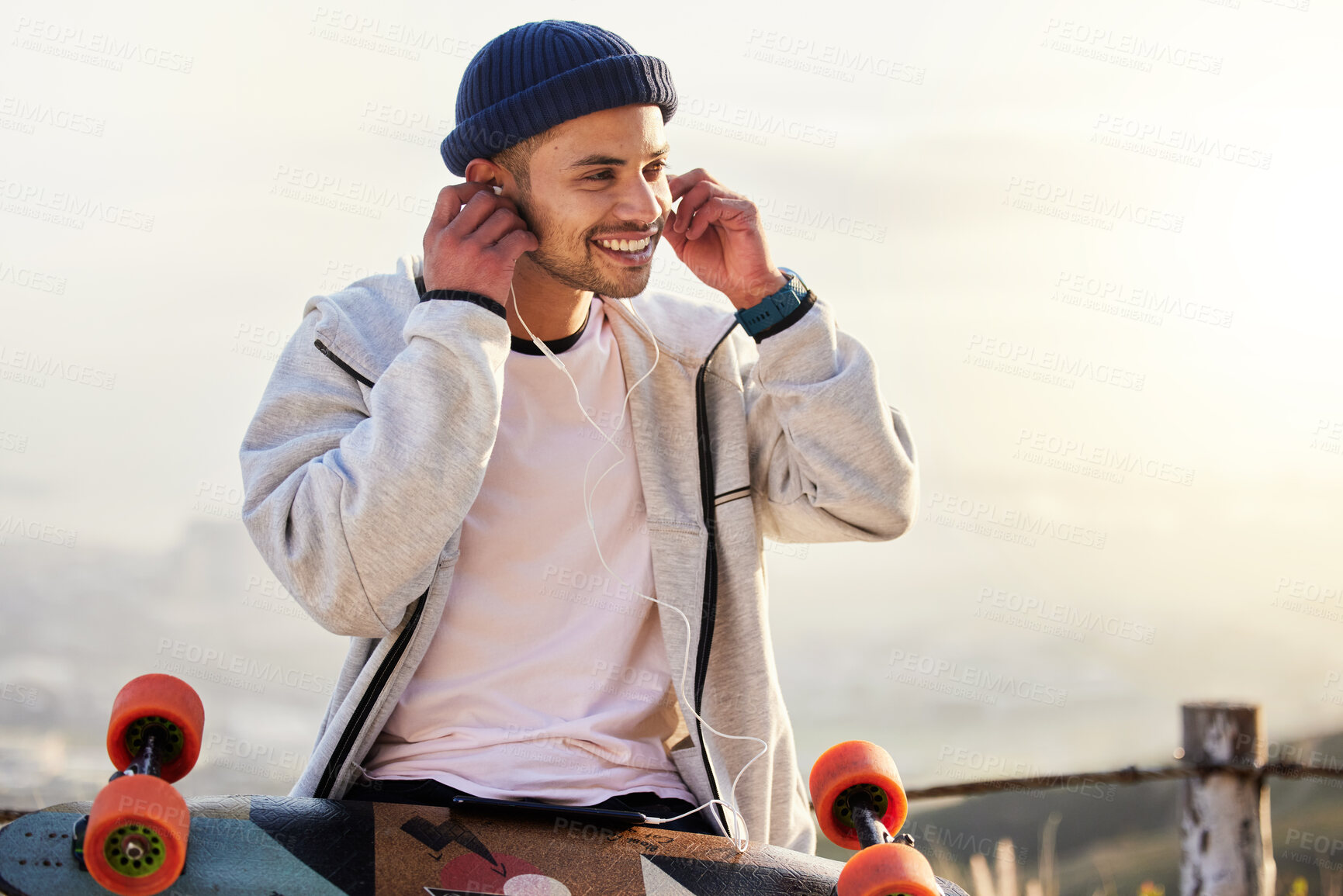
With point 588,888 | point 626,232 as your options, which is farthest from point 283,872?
point 626,232

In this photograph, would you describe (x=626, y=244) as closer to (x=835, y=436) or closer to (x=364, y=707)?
(x=835, y=436)

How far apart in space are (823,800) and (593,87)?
59.3 inches

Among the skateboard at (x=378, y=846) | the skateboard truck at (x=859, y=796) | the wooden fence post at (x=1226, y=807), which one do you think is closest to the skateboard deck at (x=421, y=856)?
the skateboard at (x=378, y=846)

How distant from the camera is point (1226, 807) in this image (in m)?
3.67

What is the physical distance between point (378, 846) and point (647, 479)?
38.1 inches

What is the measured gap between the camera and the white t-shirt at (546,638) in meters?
2.32

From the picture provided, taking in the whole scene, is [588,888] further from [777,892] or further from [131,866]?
[131,866]

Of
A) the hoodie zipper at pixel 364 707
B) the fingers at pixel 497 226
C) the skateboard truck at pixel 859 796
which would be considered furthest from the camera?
the fingers at pixel 497 226

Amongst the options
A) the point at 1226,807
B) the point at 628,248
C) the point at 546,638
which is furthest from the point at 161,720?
the point at 1226,807

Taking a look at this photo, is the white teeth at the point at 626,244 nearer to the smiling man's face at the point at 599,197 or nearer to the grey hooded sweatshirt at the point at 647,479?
the smiling man's face at the point at 599,197

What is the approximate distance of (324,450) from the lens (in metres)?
2.33

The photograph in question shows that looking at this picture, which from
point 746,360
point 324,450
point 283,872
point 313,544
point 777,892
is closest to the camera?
point 283,872

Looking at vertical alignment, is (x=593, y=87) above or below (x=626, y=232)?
above

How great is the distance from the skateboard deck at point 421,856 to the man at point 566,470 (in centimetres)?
18
